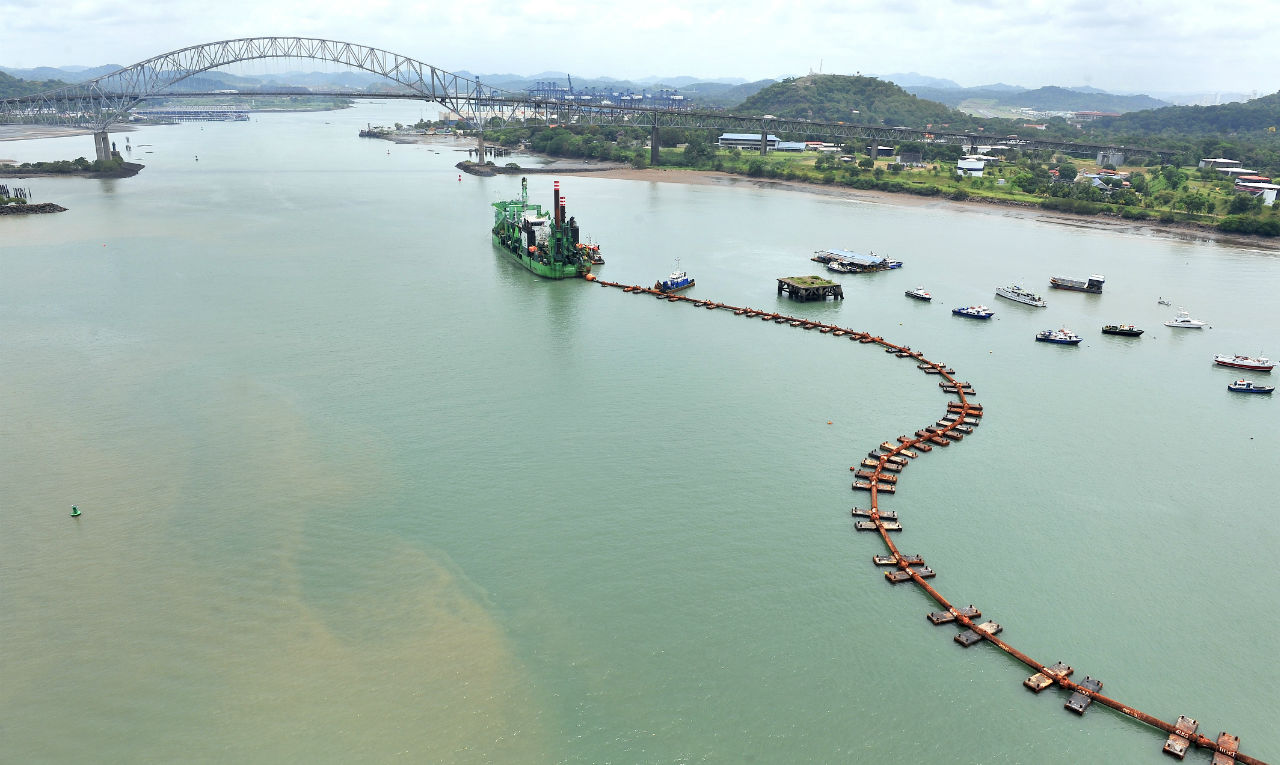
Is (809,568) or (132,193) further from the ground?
(132,193)

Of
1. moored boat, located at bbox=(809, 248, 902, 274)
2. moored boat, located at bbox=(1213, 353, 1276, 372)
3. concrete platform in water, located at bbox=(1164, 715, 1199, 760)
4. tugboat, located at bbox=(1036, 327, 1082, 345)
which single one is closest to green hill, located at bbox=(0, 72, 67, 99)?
moored boat, located at bbox=(809, 248, 902, 274)

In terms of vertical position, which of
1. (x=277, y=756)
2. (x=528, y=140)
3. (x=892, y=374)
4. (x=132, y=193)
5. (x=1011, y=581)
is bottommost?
(x=277, y=756)

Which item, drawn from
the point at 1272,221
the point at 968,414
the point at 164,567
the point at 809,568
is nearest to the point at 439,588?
the point at 164,567

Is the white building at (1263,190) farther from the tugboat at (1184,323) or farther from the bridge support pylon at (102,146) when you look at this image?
the bridge support pylon at (102,146)

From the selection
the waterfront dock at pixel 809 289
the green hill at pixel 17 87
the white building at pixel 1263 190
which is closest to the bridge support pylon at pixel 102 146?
the green hill at pixel 17 87

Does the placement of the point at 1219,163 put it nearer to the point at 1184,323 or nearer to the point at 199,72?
the point at 1184,323

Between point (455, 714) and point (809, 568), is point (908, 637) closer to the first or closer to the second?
point (809, 568)

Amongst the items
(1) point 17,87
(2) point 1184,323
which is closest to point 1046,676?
(2) point 1184,323
